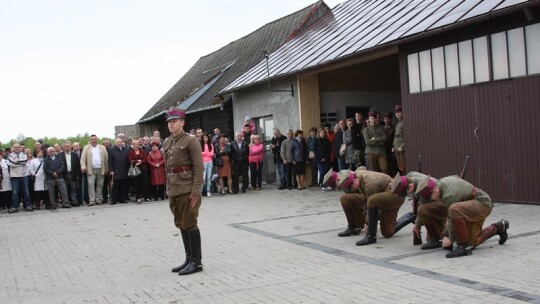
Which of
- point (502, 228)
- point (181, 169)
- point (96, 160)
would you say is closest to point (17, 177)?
point (96, 160)

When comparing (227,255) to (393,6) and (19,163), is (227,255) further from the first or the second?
(393,6)

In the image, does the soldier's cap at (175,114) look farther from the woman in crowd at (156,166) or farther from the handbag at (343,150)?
the woman in crowd at (156,166)

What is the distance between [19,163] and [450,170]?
11.3m

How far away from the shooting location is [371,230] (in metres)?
8.27

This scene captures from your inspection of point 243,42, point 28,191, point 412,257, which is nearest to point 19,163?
point 28,191

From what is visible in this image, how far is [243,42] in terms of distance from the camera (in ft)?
106

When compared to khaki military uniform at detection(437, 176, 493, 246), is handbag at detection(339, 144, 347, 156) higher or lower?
higher

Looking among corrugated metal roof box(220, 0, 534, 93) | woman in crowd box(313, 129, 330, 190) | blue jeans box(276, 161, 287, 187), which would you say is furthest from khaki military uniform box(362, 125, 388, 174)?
blue jeans box(276, 161, 287, 187)

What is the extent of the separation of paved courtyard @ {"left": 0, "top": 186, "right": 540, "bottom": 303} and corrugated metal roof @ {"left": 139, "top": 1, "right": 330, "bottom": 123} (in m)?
13.9

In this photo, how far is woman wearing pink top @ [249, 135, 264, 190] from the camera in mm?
18469

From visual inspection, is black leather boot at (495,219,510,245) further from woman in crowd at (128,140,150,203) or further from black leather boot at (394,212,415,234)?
woman in crowd at (128,140,150,203)

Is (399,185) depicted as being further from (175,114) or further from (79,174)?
(79,174)

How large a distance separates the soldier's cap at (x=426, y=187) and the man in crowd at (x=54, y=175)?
11713mm

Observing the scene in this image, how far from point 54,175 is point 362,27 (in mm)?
9635
